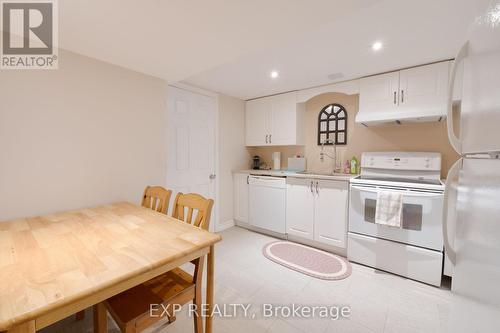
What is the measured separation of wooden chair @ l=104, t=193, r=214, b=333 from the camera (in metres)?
1.02

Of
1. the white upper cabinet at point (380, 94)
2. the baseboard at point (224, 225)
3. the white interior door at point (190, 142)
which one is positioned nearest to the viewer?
the white upper cabinet at point (380, 94)

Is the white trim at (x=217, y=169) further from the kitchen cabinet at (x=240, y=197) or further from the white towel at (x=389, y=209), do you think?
the white towel at (x=389, y=209)

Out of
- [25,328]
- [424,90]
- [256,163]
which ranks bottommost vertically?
[25,328]

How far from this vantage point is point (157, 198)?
1840 mm

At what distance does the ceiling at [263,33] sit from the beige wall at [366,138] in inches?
26.4

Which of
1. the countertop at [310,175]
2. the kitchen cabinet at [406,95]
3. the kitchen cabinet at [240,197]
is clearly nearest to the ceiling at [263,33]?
the kitchen cabinet at [406,95]

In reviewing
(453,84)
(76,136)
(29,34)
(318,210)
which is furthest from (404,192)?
(29,34)

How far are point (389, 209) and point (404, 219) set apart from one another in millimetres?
183

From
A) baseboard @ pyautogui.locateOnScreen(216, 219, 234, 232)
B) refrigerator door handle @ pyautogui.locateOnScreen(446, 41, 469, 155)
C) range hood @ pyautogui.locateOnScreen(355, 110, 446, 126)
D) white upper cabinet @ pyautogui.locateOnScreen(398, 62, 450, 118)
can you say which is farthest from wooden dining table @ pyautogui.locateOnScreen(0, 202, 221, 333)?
white upper cabinet @ pyautogui.locateOnScreen(398, 62, 450, 118)

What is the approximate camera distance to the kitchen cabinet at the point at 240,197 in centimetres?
341

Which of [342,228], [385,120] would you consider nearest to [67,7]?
[385,120]

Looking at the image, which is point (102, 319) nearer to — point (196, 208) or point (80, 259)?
point (80, 259)

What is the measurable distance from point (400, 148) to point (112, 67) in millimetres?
3312

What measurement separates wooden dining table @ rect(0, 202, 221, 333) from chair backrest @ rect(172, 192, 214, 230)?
2.9 inches
